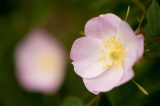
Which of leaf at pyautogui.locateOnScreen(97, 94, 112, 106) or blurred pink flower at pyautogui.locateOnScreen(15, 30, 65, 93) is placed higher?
leaf at pyautogui.locateOnScreen(97, 94, 112, 106)

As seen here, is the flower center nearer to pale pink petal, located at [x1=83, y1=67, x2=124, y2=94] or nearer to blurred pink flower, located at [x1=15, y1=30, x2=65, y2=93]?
pale pink petal, located at [x1=83, y1=67, x2=124, y2=94]

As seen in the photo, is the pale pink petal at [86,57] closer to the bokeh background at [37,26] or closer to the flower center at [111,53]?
the flower center at [111,53]

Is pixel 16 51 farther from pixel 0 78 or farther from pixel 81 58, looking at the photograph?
pixel 81 58

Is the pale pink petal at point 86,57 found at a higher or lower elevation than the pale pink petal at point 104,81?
higher

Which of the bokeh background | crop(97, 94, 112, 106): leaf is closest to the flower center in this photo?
crop(97, 94, 112, 106): leaf

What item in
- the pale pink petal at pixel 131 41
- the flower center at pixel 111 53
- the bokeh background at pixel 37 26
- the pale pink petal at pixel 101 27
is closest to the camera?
the pale pink petal at pixel 131 41

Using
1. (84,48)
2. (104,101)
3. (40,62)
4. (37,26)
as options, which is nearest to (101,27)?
(84,48)

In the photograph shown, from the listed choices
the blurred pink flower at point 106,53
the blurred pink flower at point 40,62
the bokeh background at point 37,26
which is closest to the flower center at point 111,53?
the blurred pink flower at point 106,53

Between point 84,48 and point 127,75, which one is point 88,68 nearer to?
point 84,48
